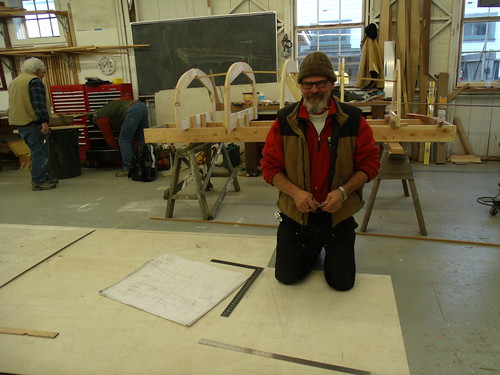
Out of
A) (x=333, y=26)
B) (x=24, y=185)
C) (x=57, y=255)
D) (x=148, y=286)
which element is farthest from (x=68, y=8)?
(x=148, y=286)

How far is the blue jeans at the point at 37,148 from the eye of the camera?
4.77m

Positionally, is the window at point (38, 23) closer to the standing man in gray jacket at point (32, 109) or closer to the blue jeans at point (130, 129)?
the standing man in gray jacket at point (32, 109)

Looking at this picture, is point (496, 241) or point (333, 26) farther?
point (333, 26)

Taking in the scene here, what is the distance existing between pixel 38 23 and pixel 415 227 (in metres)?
6.87

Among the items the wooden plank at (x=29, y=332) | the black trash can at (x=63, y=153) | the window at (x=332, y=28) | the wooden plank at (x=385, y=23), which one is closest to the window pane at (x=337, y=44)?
the window at (x=332, y=28)

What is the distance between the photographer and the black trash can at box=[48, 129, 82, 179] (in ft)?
17.7

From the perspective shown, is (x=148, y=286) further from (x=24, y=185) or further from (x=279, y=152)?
(x=24, y=185)

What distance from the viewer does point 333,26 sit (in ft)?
19.1

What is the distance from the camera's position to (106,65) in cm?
656

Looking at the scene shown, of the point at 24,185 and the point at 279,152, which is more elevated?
the point at 279,152

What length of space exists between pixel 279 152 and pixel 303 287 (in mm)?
764

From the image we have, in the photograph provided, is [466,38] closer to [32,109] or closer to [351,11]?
[351,11]

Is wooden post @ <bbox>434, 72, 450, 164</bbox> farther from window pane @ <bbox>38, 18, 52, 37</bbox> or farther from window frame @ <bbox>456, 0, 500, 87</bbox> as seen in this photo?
window pane @ <bbox>38, 18, 52, 37</bbox>

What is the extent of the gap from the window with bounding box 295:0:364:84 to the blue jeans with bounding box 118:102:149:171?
261 cm
